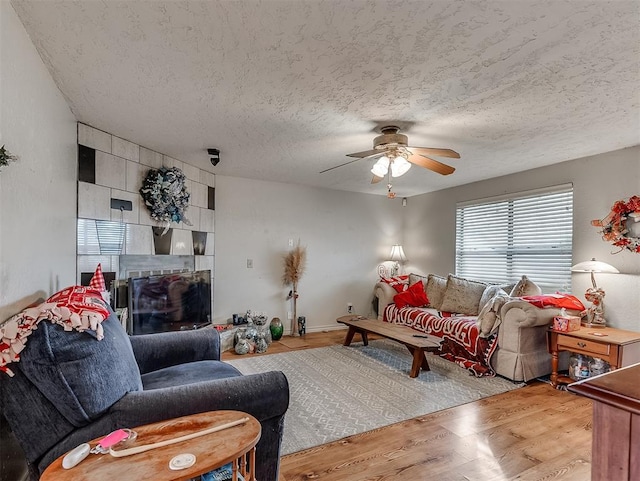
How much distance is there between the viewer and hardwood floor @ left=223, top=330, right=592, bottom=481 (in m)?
1.83

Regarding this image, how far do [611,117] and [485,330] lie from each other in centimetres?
209

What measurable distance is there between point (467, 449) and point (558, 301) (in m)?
2.00

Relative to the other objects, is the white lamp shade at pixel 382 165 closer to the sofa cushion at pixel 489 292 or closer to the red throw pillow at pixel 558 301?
the red throw pillow at pixel 558 301

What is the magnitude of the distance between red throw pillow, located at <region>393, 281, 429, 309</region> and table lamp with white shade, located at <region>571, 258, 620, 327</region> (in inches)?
73.0

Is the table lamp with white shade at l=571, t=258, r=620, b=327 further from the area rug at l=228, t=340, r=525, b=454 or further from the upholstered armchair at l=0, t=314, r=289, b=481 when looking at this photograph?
the upholstered armchair at l=0, t=314, r=289, b=481

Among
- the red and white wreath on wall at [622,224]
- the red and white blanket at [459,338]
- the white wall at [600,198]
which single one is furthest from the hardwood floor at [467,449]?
the red and white wreath on wall at [622,224]

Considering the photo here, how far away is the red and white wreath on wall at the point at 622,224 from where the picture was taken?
3.02 meters

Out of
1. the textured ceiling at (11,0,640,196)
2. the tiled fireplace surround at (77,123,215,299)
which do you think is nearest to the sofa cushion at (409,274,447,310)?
the textured ceiling at (11,0,640,196)

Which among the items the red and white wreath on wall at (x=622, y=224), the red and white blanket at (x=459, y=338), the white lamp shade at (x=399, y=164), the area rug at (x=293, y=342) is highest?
the white lamp shade at (x=399, y=164)

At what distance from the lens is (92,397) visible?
1.19 meters

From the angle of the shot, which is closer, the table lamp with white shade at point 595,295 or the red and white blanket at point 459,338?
the table lamp with white shade at point 595,295

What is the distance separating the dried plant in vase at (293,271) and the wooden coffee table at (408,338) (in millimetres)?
987

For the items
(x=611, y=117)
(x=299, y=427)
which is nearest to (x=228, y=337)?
(x=299, y=427)

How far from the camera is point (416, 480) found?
5.83 feet
